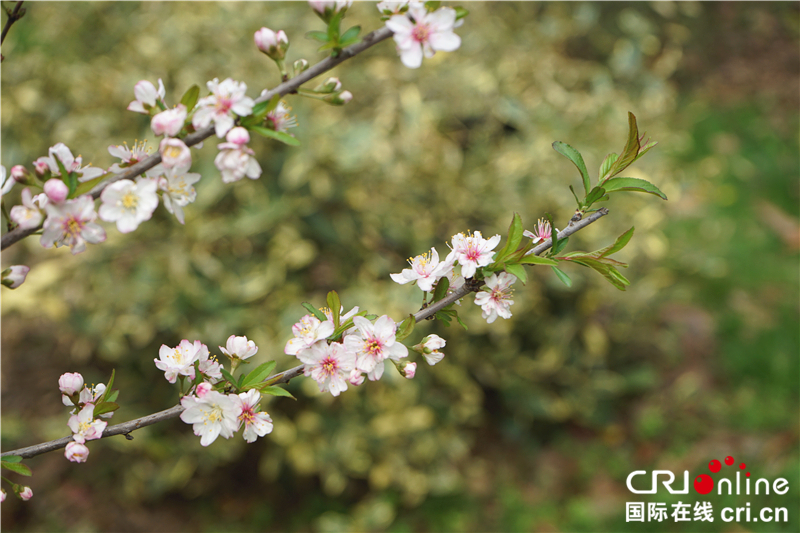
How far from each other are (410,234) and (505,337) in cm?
68

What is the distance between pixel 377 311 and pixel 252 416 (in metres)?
1.61

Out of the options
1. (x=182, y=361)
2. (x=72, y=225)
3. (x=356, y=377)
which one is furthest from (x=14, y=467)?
(x=356, y=377)

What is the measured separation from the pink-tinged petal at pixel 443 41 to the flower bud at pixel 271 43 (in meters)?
0.21

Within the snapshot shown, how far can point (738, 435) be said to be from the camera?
2928 millimetres

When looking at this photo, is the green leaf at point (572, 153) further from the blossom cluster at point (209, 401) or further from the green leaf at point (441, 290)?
the blossom cluster at point (209, 401)

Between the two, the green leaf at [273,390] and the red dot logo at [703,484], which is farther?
the red dot logo at [703,484]

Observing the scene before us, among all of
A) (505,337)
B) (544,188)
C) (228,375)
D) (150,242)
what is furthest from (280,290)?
(228,375)

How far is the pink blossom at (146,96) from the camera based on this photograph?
0.80 m

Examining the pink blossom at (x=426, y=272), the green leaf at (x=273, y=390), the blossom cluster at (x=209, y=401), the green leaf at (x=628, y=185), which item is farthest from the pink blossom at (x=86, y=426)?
the green leaf at (x=628, y=185)

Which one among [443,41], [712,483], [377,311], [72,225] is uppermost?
[443,41]

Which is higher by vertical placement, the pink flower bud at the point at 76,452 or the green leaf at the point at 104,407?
the green leaf at the point at 104,407

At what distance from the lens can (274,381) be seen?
0.87 m

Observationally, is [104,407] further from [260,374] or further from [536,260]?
[536,260]

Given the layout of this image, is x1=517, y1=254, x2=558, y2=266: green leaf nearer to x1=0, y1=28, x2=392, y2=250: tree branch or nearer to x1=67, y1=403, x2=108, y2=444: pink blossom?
x1=0, y1=28, x2=392, y2=250: tree branch
